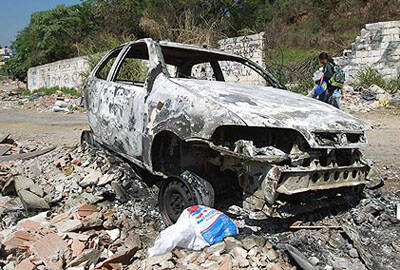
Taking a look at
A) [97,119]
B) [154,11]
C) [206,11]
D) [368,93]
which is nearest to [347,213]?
[97,119]

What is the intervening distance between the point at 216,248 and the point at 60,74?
1941 centimetres

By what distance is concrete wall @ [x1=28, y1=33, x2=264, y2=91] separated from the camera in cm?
1028

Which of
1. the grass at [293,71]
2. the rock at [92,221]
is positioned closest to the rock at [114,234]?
the rock at [92,221]

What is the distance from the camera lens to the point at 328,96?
6.47 m

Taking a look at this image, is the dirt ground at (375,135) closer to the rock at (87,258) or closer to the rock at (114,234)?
the rock at (114,234)

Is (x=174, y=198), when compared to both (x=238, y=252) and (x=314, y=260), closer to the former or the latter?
(x=238, y=252)

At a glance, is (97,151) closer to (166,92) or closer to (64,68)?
(166,92)

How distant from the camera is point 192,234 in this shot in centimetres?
237

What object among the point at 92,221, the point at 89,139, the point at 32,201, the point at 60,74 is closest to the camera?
the point at 92,221

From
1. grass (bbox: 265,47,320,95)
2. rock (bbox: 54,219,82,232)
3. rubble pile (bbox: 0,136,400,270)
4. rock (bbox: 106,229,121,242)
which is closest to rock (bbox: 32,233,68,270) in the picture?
rubble pile (bbox: 0,136,400,270)

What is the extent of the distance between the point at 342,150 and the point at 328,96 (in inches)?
159

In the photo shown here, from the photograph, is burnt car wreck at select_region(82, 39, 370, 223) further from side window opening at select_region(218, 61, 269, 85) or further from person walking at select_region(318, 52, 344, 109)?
side window opening at select_region(218, 61, 269, 85)

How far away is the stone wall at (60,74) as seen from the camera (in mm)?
17062

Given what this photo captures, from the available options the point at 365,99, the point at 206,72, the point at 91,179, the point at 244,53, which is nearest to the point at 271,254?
the point at 91,179
